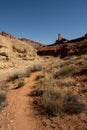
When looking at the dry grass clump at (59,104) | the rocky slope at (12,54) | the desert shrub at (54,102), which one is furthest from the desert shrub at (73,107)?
the rocky slope at (12,54)

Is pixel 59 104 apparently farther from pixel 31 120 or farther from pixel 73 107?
pixel 31 120

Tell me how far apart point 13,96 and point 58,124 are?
3.56m

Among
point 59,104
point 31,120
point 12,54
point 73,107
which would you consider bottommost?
point 31,120

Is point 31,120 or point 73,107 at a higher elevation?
point 73,107

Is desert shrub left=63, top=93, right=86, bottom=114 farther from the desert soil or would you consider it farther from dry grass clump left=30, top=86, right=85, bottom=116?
the desert soil

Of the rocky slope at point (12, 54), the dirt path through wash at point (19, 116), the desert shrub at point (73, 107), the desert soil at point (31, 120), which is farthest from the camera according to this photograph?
the rocky slope at point (12, 54)

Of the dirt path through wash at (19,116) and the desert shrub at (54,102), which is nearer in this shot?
the dirt path through wash at (19,116)

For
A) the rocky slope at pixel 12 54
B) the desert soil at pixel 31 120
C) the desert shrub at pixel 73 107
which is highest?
the rocky slope at pixel 12 54

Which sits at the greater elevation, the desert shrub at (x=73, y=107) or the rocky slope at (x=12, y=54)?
the rocky slope at (x=12, y=54)

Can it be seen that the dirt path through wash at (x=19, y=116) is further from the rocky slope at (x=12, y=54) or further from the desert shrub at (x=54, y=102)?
the rocky slope at (x=12, y=54)

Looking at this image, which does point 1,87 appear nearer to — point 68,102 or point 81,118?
point 68,102

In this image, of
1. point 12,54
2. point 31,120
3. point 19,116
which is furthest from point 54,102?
point 12,54

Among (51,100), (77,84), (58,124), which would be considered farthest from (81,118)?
(77,84)

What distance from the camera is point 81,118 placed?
5.42m
